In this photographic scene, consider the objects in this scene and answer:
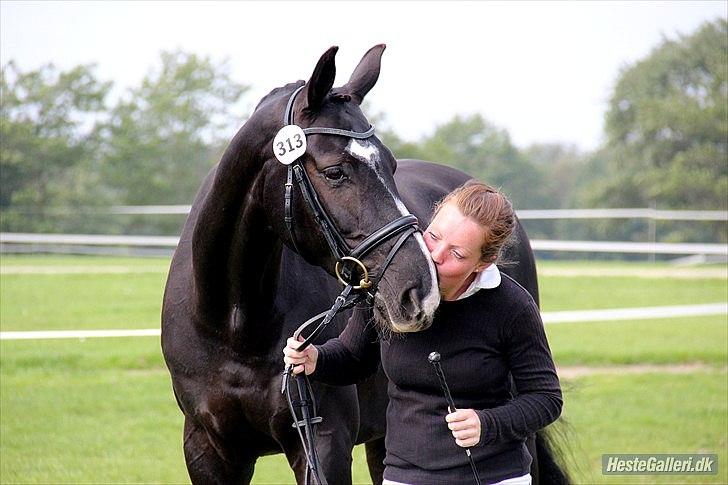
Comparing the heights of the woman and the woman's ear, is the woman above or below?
below

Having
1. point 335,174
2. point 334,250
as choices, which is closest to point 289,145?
point 335,174

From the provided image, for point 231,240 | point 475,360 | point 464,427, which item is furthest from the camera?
point 231,240

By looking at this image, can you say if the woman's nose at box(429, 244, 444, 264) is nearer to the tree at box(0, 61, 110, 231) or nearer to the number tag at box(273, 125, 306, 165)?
the number tag at box(273, 125, 306, 165)

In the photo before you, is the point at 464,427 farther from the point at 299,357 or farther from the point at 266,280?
the point at 266,280

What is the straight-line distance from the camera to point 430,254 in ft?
7.23

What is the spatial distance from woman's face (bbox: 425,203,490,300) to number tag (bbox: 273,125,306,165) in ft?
1.72

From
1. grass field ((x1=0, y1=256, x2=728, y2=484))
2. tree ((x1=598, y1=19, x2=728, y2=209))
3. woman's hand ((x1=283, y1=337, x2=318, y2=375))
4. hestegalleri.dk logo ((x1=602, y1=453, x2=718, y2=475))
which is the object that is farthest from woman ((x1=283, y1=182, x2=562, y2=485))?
tree ((x1=598, y1=19, x2=728, y2=209))

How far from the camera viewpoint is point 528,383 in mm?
2178

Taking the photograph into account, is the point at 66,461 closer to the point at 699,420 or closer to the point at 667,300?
the point at 699,420

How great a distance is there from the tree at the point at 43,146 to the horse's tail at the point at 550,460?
8.71 m

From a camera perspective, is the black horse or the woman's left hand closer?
the woman's left hand

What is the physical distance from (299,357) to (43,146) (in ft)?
46.1

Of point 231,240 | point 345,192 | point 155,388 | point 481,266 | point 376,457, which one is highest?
point 345,192

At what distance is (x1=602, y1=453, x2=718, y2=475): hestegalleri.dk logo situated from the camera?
4723 mm
